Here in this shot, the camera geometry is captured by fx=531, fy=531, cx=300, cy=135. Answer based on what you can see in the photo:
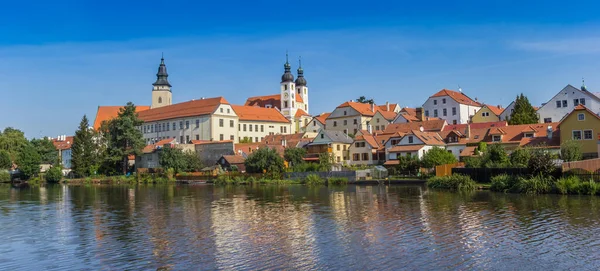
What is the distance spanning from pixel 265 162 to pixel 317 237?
43411 mm

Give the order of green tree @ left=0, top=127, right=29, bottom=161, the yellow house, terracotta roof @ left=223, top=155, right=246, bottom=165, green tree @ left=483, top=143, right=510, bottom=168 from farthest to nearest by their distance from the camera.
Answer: green tree @ left=0, top=127, right=29, bottom=161 → the yellow house → terracotta roof @ left=223, top=155, right=246, bottom=165 → green tree @ left=483, top=143, right=510, bottom=168

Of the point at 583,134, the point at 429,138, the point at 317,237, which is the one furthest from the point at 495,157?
the point at 317,237

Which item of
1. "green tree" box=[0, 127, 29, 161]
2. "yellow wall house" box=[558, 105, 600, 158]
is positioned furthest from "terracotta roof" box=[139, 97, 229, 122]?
"yellow wall house" box=[558, 105, 600, 158]

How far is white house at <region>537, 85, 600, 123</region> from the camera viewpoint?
69250 mm

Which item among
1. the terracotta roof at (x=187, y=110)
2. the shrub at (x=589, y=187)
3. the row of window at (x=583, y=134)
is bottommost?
the shrub at (x=589, y=187)

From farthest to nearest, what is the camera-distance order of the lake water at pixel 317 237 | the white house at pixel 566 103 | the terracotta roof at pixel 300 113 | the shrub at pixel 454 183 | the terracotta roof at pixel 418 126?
the terracotta roof at pixel 300 113 → the terracotta roof at pixel 418 126 → the white house at pixel 566 103 → the shrub at pixel 454 183 → the lake water at pixel 317 237

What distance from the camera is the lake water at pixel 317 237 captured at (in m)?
15.9

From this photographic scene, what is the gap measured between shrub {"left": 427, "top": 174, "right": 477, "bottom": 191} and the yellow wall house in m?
15.1

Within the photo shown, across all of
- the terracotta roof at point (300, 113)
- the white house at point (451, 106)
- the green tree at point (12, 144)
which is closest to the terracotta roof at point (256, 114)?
the terracotta roof at point (300, 113)

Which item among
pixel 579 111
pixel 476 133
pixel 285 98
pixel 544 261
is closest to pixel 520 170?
pixel 579 111

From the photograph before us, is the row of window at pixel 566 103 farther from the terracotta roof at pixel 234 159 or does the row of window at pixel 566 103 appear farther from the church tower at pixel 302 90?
the church tower at pixel 302 90

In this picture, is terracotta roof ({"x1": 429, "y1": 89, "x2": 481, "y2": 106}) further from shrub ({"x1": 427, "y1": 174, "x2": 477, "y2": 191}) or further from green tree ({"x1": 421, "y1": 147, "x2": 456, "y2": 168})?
shrub ({"x1": 427, "y1": 174, "x2": 477, "y2": 191})

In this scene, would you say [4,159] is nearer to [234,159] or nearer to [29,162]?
[29,162]

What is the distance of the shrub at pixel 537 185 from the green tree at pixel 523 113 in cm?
3179
